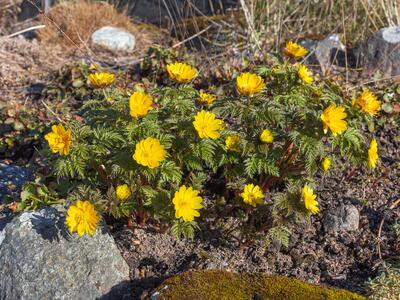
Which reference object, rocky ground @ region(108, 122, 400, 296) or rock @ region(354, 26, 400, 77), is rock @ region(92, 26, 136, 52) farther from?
rocky ground @ region(108, 122, 400, 296)

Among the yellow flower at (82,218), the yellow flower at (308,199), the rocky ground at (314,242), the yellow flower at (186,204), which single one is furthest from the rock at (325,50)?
the yellow flower at (82,218)

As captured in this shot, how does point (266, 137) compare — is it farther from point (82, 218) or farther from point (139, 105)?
point (82, 218)

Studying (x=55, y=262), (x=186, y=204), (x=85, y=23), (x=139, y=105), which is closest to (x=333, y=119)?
(x=186, y=204)

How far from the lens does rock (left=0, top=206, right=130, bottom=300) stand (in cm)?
255

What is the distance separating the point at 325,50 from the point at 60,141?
304cm

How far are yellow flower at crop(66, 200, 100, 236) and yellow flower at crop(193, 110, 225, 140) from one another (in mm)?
551

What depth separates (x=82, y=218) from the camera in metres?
2.41

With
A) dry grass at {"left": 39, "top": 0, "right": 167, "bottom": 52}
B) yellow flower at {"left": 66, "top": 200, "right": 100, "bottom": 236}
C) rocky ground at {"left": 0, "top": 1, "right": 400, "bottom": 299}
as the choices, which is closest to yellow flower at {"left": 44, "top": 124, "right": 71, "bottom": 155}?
yellow flower at {"left": 66, "top": 200, "right": 100, "bottom": 236}

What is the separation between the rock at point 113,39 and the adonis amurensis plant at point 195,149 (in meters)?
2.69

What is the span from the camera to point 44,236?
2.64 m

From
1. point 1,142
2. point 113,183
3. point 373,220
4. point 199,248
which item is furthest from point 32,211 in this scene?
point 373,220

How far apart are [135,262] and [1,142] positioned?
152 centimetres

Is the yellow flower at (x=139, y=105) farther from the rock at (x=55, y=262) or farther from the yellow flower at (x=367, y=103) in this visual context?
the yellow flower at (x=367, y=103)

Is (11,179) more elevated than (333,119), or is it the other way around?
(333,119)
